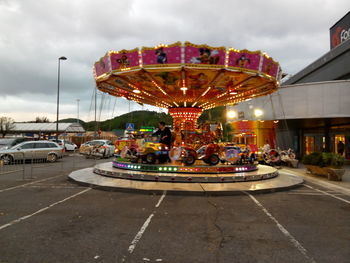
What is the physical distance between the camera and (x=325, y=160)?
12.1m

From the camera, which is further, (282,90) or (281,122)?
(281,122)

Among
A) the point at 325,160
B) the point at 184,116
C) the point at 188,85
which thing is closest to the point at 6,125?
the point at 184,116

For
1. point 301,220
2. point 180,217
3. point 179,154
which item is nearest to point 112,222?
point 180,217

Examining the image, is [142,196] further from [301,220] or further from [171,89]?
[171,89]

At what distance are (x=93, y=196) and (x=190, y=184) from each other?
11.7ft

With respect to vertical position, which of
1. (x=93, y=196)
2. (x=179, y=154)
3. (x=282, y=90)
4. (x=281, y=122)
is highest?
(x=282, y=90)

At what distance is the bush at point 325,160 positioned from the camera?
38.2ft

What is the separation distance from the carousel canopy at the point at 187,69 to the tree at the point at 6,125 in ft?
164

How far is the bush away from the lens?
38.2 ft

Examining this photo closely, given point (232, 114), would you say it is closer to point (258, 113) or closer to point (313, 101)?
point (258, 113)

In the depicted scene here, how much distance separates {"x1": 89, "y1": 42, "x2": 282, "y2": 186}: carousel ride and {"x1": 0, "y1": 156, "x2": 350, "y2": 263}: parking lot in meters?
2.84

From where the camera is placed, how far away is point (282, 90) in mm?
20547

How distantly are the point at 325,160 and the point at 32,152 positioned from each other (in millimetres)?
19573

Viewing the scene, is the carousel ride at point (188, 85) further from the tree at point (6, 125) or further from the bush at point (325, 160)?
the tree at point (6, 125)
